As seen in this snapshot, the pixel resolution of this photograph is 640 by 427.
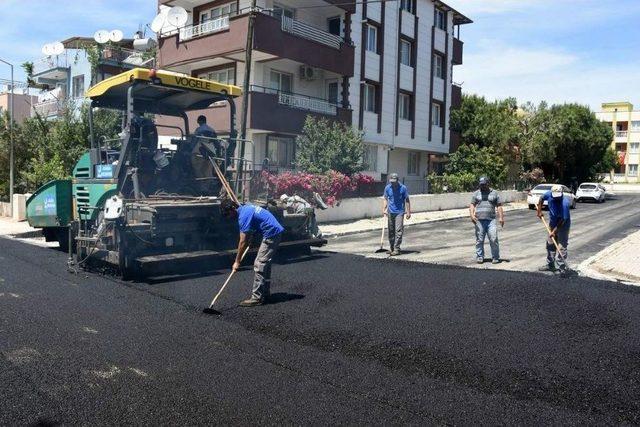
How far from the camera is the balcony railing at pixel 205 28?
21750mm

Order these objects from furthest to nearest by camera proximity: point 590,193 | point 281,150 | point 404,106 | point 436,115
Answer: point 590,193 → point 436,115 → point 404,106 → point 281,150

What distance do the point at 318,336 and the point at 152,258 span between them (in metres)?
3.75

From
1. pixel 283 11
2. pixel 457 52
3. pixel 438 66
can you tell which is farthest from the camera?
pixel 457 52

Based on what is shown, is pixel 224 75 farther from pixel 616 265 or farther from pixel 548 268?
pixel 616 265

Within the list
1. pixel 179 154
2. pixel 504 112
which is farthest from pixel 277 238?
pixel 504 112

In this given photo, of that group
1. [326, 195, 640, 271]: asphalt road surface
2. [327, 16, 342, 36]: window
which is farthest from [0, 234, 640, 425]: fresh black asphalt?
[327, 16, 342, 36]: window

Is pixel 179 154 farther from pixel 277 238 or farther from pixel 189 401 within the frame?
pixel 189 401

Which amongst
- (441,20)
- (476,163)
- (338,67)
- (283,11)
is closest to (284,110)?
(338,67)

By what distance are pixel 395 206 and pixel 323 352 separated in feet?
23.6

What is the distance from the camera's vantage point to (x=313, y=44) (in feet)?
74.6

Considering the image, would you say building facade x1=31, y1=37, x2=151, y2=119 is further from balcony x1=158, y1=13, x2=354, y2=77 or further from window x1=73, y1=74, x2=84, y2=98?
balcony x1=158, y1=13, x2=354, y2=77

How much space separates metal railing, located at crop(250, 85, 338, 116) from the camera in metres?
22.3

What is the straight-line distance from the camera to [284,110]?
2166cm

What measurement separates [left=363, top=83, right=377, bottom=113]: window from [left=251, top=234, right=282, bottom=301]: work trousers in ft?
66.0
